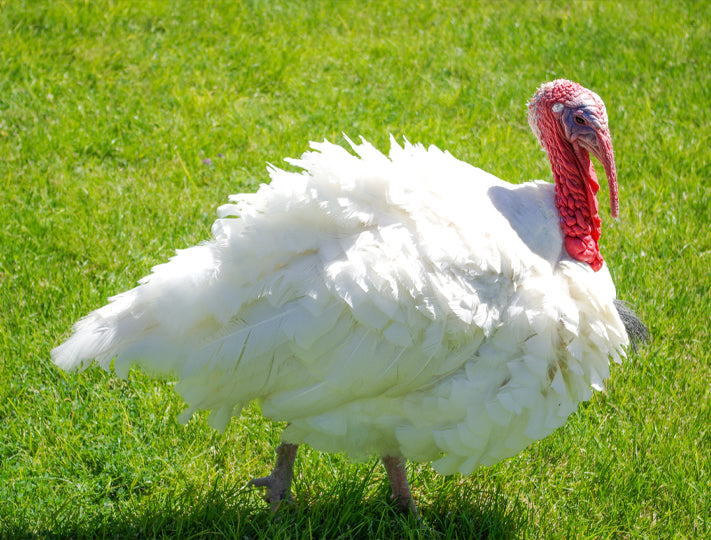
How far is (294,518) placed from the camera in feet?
10.8

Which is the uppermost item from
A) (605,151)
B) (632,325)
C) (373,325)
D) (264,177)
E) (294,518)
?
(605,151)

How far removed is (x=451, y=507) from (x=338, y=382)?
3.40ft

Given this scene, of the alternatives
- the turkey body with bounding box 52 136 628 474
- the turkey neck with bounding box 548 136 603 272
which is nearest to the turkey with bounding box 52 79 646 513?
the turkey body with bounding box 52 136 628 474

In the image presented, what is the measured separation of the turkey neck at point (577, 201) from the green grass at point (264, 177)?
109 centimetres

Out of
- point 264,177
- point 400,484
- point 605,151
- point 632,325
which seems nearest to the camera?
point 605,151

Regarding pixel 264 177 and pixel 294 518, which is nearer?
pixel 294 518

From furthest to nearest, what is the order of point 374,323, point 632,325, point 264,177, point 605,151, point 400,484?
point 264,177 → point 632,325 → point 400,484 → point 605,151 → point 374,323

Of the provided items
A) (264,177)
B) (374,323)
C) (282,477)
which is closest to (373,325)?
(374,323)

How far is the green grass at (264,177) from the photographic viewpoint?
3396 mm

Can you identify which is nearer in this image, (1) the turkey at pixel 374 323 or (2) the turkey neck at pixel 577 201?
(1) the turkey at pixel 374 323

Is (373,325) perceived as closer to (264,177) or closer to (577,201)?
(577,201)

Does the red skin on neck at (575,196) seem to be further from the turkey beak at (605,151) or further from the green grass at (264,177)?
the green grass at (264,177)

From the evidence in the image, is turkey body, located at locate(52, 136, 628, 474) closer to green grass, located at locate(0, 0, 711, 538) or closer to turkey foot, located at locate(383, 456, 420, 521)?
turkey foot, located at locate(383, 456, 420, 521)

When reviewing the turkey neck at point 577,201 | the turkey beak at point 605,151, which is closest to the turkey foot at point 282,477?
the turkey neck at point 577,201
